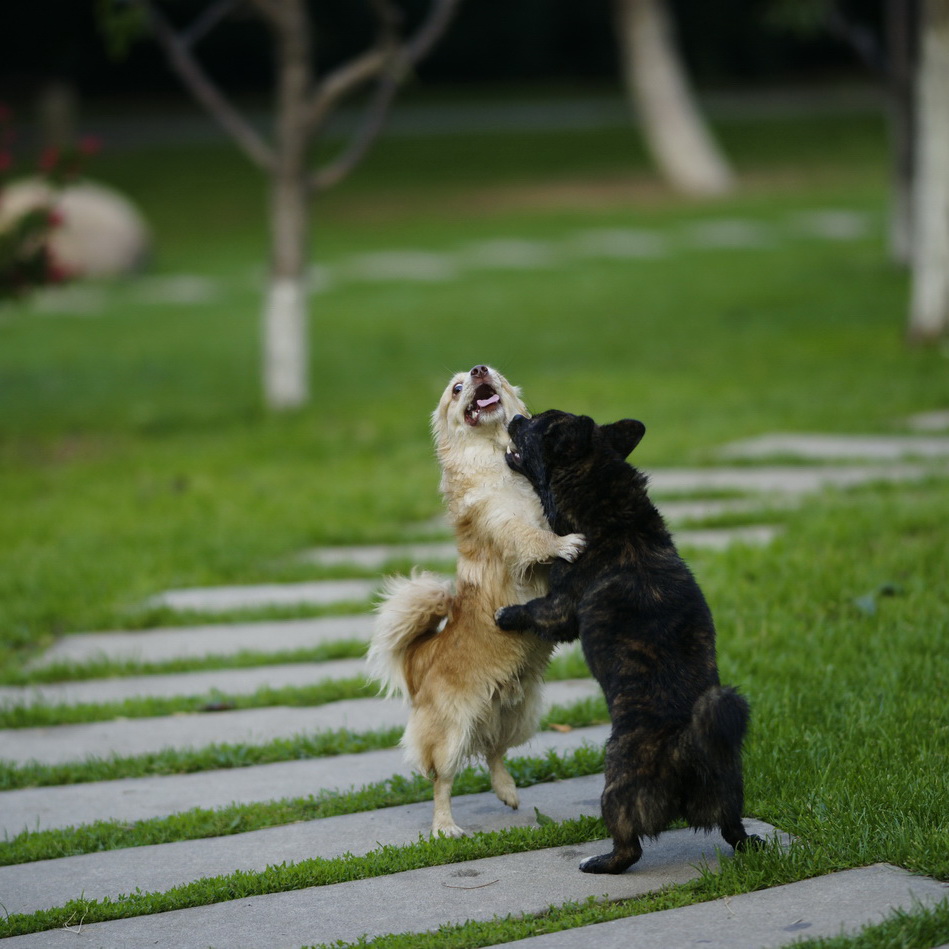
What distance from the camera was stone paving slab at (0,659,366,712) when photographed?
19.2 feet

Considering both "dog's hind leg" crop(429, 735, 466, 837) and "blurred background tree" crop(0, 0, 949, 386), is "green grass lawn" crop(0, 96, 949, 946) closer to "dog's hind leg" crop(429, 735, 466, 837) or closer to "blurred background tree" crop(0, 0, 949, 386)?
"dog's hind leg" crop(429, 735, 466, 837)

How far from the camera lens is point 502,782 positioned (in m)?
4.50

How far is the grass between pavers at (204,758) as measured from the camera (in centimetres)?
502

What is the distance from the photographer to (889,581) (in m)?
6.28

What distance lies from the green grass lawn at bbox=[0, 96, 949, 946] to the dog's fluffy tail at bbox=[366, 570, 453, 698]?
1095 mm

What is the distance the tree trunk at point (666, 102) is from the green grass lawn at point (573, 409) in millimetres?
3577

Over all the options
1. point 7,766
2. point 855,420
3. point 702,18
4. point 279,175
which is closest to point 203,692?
point 7,766

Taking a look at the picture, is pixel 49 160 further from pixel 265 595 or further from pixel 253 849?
pixel 253 849

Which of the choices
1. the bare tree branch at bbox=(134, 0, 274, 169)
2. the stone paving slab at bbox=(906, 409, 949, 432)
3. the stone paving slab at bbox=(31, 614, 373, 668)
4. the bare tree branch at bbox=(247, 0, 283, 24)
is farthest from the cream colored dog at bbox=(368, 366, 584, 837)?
the bare tree branch at bbox=(247, 0, 283, 24)

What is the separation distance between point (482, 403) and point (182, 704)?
2.02 meters

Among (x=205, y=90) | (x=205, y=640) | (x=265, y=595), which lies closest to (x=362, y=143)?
(x=205, y=90)

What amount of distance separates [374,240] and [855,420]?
1752cm

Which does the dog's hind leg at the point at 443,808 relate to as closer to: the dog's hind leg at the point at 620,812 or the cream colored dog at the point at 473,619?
the cream colored dog at the point at 473,619

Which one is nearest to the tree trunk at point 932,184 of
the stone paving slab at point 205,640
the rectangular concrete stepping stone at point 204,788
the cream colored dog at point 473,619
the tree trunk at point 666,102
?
the stone paving slab at point 205,640
